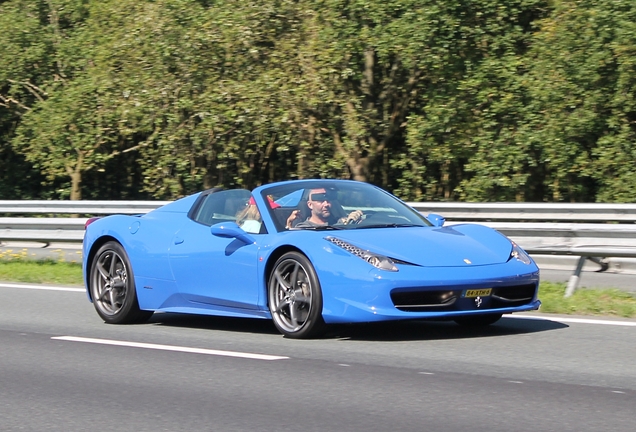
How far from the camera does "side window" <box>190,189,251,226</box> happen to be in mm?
8969

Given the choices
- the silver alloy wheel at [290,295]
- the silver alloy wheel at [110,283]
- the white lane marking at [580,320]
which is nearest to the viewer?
the silver alloy wheel at [290,295]

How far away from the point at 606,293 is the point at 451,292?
3.23m

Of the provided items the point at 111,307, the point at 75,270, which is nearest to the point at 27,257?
the point at 75,270

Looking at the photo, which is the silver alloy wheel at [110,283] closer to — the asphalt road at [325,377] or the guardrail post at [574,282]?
the asphalt road at [325,377]

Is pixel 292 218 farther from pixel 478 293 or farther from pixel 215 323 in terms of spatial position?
pixel 478 293

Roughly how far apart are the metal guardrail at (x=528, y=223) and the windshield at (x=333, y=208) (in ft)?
7.29

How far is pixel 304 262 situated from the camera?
7.79 m

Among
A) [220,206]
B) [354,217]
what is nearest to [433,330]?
[354,217]

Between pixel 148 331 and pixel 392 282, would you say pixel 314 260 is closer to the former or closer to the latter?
pixel 392 282

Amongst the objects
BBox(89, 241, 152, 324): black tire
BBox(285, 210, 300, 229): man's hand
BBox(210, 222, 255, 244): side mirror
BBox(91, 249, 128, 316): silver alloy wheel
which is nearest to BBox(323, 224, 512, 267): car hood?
BBox(285, 210, 300, 229): man's hand

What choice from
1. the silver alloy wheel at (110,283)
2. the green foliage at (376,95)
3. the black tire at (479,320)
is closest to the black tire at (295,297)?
the black tire at (479,320)

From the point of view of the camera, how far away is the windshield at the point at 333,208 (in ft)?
27.5

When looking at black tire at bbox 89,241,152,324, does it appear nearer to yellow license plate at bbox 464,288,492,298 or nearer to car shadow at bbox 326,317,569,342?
car shadow at bbox 326,317,569,342

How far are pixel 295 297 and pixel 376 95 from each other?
46.1ft
